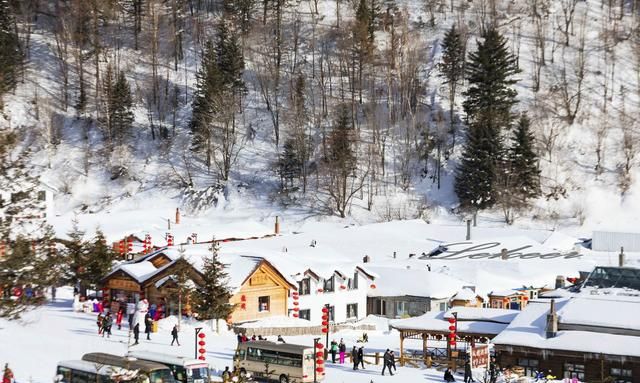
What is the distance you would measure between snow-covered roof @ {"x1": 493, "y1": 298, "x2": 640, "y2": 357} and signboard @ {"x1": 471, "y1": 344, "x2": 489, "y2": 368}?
1.44 meters

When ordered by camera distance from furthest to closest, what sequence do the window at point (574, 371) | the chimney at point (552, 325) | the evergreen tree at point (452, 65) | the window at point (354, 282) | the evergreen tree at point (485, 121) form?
1. the evergreen tree at point (452, 65)
2. the evergreen tree at point (485, 121)
3. the window at point (354, 282)
4. the chimney at point (552, 325)
5. the window at point (574, 371)

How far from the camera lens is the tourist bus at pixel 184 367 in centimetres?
2891

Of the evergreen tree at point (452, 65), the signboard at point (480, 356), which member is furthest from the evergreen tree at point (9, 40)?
the signboard at point (480, 356)

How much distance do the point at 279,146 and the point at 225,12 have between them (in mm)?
25064

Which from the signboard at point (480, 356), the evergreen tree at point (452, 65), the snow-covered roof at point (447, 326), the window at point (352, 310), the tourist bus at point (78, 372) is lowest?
the window at point (352, 310)

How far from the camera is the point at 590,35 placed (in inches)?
3885

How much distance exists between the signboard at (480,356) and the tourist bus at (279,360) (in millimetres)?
5892

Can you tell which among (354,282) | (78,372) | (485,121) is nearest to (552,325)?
(354,282)

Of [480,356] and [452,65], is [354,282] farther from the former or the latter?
[452,65]

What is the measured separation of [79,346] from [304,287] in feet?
57.6

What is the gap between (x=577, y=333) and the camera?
117ft

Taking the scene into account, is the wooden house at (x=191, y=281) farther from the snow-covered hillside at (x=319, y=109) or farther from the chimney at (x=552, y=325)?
the snow-covered hillside at (x=319, y=109)

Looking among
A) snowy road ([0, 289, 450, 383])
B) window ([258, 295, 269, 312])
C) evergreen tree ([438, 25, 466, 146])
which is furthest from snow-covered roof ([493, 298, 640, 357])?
evergreen tree ([438, 25, 466, 146])

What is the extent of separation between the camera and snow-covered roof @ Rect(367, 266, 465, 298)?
5181cm
